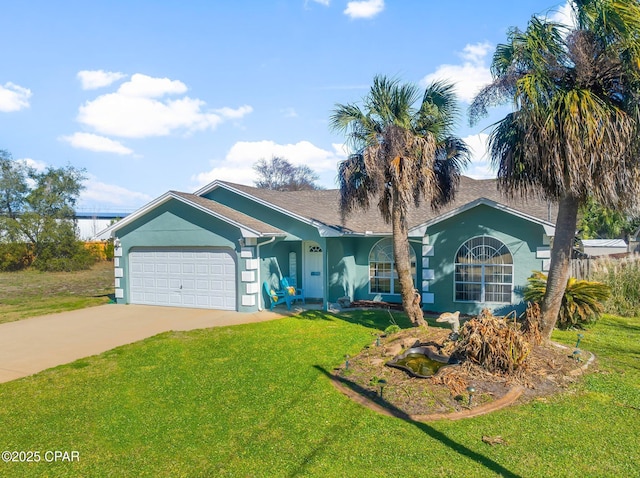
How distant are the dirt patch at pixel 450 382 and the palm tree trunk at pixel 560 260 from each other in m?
0.86

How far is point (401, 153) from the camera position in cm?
1044

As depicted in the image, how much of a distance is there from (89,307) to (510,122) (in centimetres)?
1584

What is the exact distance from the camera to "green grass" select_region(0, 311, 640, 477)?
16.5 feet

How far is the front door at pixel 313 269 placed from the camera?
17.2 meters

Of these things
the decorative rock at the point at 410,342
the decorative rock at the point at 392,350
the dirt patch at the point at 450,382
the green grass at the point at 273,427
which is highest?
the decorative rock at the point at 410,342

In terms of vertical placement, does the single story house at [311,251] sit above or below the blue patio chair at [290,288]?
above

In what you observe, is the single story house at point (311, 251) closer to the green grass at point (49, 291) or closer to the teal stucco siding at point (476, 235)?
the teal stucco siding at point (476, 235)

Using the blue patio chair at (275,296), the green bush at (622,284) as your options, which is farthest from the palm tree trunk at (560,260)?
the blue patio chair at (275,296)

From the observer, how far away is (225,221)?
1446 cm

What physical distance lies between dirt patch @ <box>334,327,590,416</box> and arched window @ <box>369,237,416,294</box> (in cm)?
697

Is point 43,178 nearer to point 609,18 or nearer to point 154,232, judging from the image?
point 154,232

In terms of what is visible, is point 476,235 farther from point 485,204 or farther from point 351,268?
point 351,268

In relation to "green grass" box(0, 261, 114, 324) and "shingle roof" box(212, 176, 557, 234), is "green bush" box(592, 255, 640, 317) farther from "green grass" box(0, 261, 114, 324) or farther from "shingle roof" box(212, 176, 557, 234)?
"green grass" box(0, 261, 114, 324)

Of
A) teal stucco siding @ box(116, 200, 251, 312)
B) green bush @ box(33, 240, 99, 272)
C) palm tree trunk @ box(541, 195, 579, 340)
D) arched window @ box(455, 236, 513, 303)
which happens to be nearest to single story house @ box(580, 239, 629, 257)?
arched window @ box(455, 236, 513, 303)
